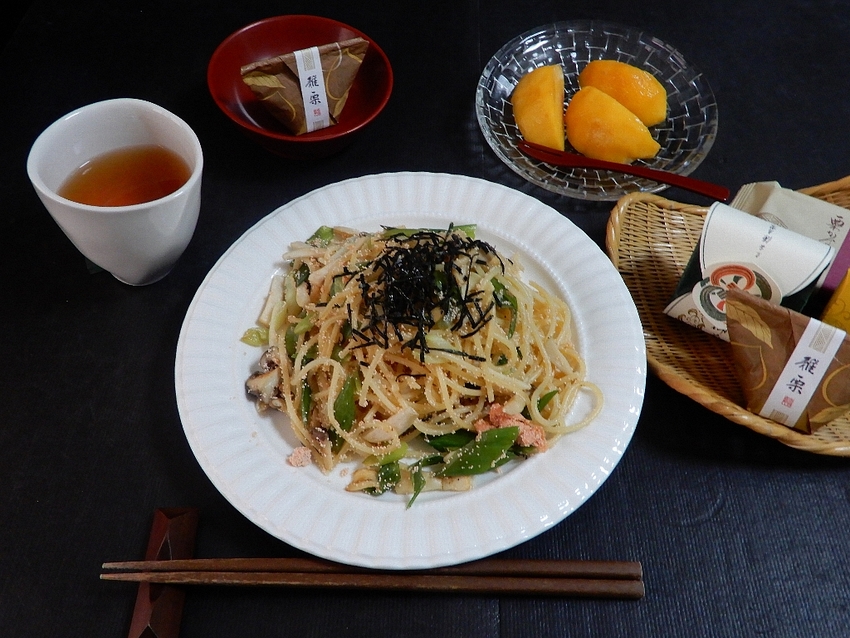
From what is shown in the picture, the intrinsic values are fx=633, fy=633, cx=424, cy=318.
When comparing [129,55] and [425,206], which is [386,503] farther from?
[129,55]

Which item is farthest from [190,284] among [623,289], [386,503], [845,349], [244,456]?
[845,349]

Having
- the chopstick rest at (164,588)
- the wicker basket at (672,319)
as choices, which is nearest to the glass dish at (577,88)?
the wicker basket at (672,319)

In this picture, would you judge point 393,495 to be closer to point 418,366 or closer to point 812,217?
point 418,366

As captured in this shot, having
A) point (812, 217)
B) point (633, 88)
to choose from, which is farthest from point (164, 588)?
point (633, 88)

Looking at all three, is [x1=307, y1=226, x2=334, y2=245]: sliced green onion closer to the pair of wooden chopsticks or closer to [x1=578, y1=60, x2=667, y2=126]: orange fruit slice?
the pair of wooden chopsticks

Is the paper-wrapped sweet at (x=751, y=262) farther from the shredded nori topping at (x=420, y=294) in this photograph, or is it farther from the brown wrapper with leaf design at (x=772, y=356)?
the shredded nori topping at (x=420, y=294)
